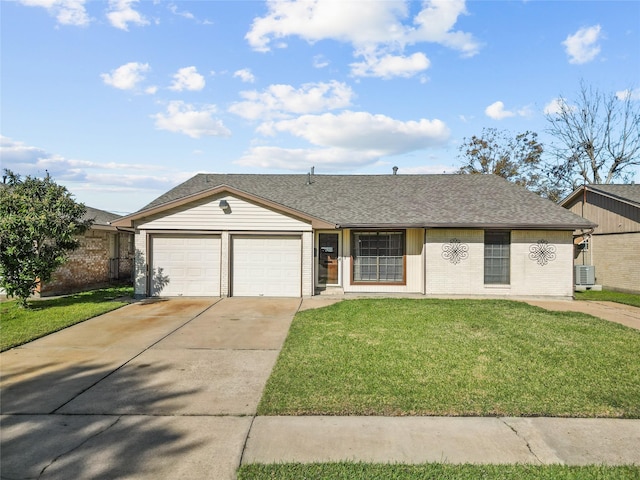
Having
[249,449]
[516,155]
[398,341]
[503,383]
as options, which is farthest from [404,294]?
Answer: [516,155]

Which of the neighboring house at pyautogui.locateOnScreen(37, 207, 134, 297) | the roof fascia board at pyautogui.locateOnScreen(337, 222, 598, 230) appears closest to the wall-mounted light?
the neighboring house at pyautogui.locateOnScreen(37, 207, 134, 297)

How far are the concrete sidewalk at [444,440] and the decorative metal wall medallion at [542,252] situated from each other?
1006cm

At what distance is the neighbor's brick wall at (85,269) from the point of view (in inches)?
537

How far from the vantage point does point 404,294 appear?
45.0ft

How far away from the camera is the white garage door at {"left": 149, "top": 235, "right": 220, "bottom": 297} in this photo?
43.3 ft

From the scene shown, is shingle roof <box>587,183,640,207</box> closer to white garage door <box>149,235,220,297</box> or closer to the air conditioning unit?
the air conditioning unit

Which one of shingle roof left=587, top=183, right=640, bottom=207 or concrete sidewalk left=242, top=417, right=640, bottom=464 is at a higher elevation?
shingle roof left=587, top=183, right=640, bottom=207

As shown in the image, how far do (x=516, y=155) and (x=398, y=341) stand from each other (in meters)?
29.0

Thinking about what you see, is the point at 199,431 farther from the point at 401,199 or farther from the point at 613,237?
the point at 613,237

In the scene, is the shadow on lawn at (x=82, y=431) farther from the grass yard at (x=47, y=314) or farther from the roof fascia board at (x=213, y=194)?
the roof fascia board at (x=213, y=194)

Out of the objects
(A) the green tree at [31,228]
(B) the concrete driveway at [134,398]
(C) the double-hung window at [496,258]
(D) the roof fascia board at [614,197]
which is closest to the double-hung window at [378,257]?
(C) the double-hung window at [496,258]

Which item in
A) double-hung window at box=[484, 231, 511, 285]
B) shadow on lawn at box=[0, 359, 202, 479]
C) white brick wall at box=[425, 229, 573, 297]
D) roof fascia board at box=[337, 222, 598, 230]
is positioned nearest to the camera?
shadow on lawn at box=[0, 359, 202, 479]

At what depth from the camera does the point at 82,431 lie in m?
4.13

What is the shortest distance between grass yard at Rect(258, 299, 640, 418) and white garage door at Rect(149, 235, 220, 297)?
15.5 feet
